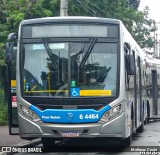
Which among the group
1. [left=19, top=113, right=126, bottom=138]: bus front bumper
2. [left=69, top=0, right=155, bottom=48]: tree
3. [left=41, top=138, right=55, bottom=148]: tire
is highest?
[left=69, top=0, right=155, bottom=48]: tree

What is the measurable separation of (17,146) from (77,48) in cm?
351

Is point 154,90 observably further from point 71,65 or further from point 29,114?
point 29,114

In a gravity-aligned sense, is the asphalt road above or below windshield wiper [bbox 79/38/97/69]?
below

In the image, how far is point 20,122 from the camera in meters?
12.5

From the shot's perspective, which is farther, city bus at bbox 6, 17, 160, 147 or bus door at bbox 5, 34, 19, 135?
bus door at bbox 5, 34, 19, 135

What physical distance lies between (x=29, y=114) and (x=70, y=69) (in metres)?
1.50

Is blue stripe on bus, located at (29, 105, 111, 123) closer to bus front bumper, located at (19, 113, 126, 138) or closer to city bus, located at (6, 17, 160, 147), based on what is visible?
city bus, located at (6, 17, 160, 147)

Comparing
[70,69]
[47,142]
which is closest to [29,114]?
[70,69]

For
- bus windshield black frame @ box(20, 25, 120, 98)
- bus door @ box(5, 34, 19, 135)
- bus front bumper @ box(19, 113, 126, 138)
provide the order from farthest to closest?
bus door @ box(5, 34, 19, 135) < bus windshield black frame @ box(20, 25, 120, 98) < bus front bumper @ box(19, 113, 126, 138)

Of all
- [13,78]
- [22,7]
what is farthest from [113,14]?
[13,78]

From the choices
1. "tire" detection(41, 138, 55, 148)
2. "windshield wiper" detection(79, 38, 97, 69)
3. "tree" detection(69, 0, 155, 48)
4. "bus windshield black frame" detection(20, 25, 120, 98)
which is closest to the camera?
"bus windshield black frame" detection(20, 25, 120, 98)

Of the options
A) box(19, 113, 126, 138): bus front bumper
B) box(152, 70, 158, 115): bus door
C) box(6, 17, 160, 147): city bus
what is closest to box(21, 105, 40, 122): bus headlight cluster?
box(6, 17, 160, 147): city bus

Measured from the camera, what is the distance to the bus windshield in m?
12.3

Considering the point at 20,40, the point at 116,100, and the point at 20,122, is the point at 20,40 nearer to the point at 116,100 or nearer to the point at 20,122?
the point at 20,122
